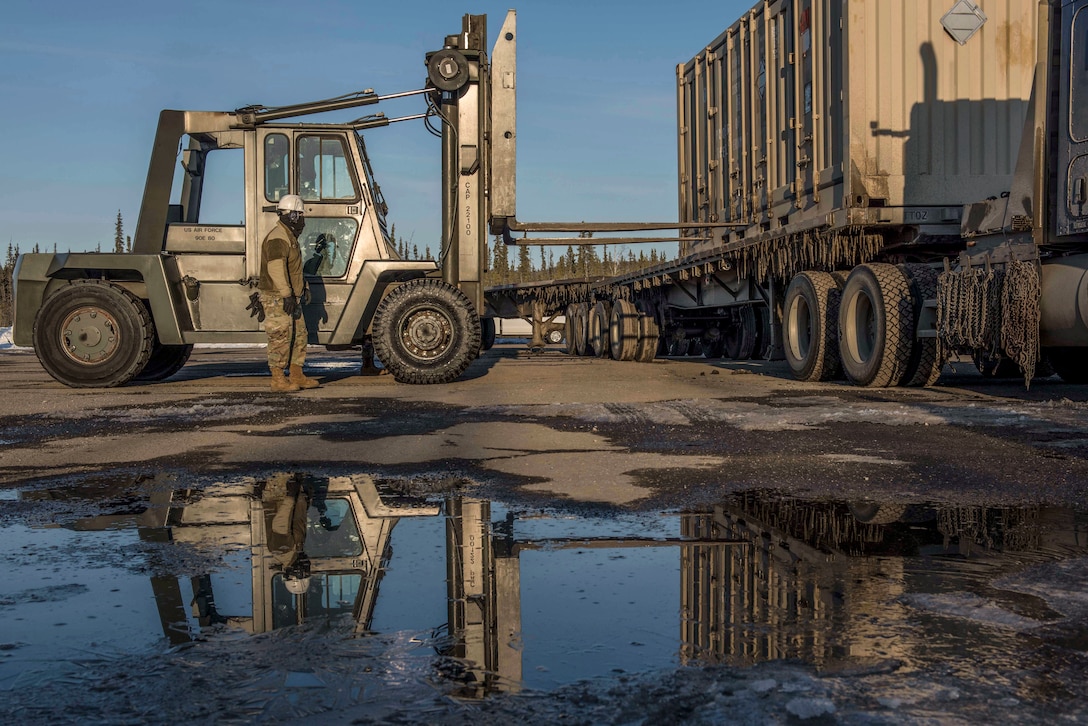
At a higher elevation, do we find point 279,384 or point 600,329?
point 600,329

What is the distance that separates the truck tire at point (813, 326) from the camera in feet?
36.7

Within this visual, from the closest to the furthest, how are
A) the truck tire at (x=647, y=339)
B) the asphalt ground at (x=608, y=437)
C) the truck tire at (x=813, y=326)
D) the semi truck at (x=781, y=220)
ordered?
the asphalt ground at (x=608, y=437) → the semi truck at (x=781, y=220) → the truck tire at (x=813, y=326) → the truck tire at (x=647, y=339)

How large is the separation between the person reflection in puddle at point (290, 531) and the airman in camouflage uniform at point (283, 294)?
573cm

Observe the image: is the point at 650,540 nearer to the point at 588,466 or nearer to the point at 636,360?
the point at 588,466

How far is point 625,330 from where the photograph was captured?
1906cm

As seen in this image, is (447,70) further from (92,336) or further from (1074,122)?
(1074,122)

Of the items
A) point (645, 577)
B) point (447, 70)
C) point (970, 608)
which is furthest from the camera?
point (447, 70)

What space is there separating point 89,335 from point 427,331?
361 centimetres

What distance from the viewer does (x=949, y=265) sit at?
32.1 feet

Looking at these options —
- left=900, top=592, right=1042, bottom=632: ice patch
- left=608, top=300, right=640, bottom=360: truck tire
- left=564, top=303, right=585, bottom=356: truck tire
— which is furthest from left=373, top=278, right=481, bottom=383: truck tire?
left=564, top=303, right=585, bottom=356: truck tire

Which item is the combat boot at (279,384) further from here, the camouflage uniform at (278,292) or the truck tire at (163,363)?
the truck tire at (163,363)

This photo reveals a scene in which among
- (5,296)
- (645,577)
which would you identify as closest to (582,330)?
(645,577)

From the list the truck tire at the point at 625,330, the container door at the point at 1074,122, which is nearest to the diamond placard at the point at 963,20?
the container door at the point at 1074,122

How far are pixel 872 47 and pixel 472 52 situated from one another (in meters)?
4.32
